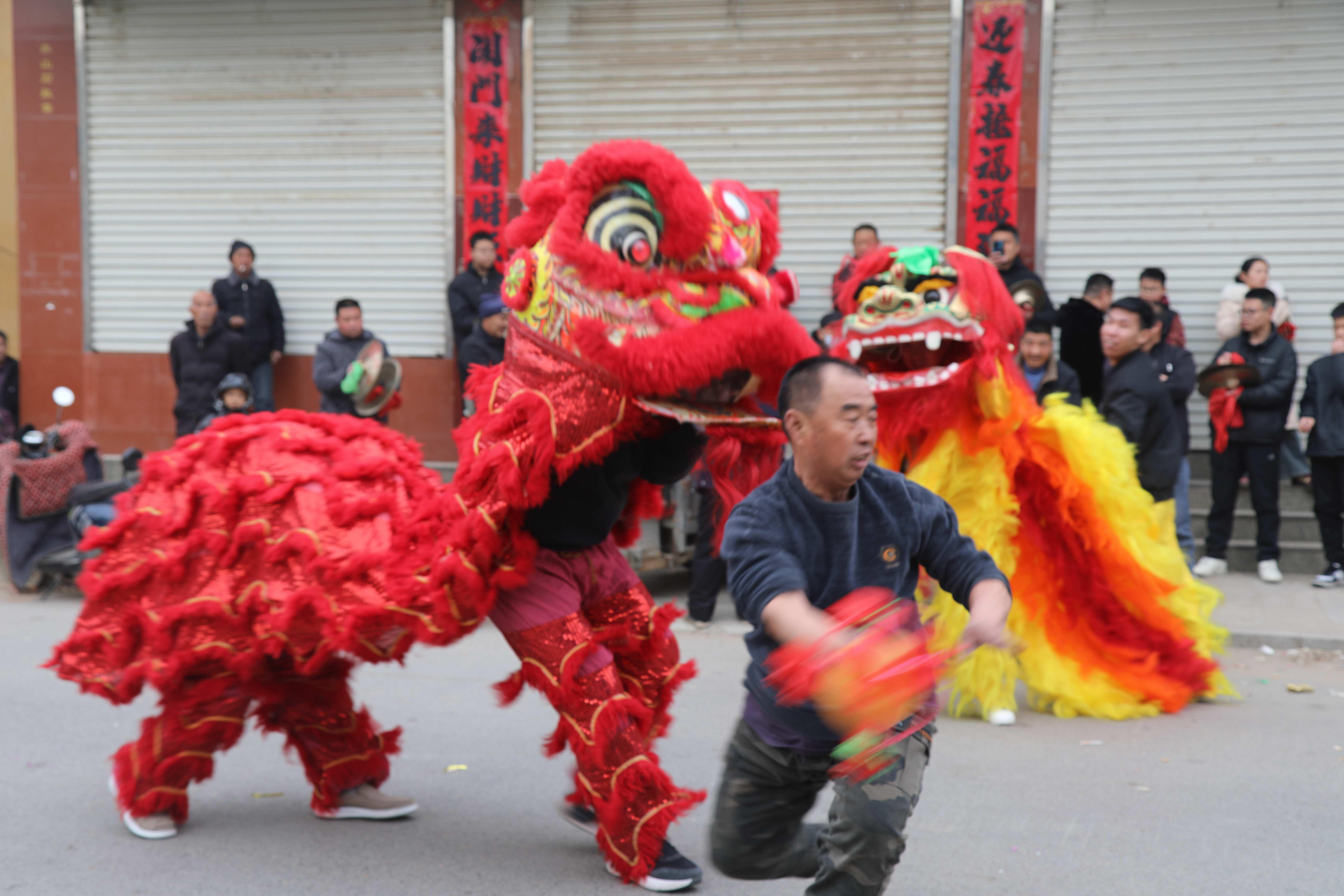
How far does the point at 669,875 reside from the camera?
3197 mm

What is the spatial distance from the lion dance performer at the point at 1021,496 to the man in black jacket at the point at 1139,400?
942mm

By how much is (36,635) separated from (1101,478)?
541cm

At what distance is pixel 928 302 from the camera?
462 centimetres

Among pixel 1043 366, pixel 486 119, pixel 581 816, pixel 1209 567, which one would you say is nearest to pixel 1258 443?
pixel 1209 567


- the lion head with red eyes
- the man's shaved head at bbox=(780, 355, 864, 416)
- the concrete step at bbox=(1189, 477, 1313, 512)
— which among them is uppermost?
the lion head with red eyes

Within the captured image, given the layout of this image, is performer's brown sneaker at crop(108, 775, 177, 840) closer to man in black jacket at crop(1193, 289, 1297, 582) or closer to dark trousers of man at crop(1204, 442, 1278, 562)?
man in black jacket at crop(1193, 289, 1297, 582)

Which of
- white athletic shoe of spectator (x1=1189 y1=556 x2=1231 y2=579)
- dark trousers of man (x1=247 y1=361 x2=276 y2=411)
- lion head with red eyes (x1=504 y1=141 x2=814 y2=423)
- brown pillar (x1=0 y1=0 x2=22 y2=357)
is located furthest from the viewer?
brown pillar (x1=0 y1=0 x2=22 y2=357)

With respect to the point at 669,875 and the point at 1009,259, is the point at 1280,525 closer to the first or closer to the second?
the point at 1009,259

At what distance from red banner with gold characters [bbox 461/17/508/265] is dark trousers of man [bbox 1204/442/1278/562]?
226 inches

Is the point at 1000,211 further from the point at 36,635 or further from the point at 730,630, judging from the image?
the point at 36,635

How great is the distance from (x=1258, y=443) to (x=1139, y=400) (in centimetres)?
229

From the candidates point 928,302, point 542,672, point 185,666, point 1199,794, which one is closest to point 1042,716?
point 1199,794

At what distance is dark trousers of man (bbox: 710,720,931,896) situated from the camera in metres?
2.30

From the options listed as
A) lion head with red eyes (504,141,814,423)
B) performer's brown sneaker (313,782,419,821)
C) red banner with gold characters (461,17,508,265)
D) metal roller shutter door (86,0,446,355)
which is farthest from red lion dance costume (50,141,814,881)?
metal roller shutter door (86,0,446,355)
